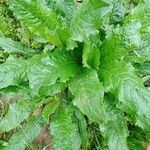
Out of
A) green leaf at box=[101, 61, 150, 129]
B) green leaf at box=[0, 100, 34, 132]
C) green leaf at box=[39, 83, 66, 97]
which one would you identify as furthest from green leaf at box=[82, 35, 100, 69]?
green leaf at box=[0, 100, 34, 132]

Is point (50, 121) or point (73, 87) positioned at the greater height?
point (73, 87)

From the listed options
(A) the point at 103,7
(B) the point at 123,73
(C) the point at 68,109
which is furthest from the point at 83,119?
(A) the point at 103,7

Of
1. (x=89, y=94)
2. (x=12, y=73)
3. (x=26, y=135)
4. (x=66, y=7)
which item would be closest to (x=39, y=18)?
(x=66, y=7)

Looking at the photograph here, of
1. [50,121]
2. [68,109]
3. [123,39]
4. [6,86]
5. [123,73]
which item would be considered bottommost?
[50,121]

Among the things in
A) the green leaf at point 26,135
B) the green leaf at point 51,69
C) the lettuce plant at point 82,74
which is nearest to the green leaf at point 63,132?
the lettuce plant at point 82,74

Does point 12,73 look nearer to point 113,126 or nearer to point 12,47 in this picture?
point 12,47

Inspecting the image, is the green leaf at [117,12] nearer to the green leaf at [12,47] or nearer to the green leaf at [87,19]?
the green leaf at [87,19]

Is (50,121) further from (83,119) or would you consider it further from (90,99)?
(90,99)
